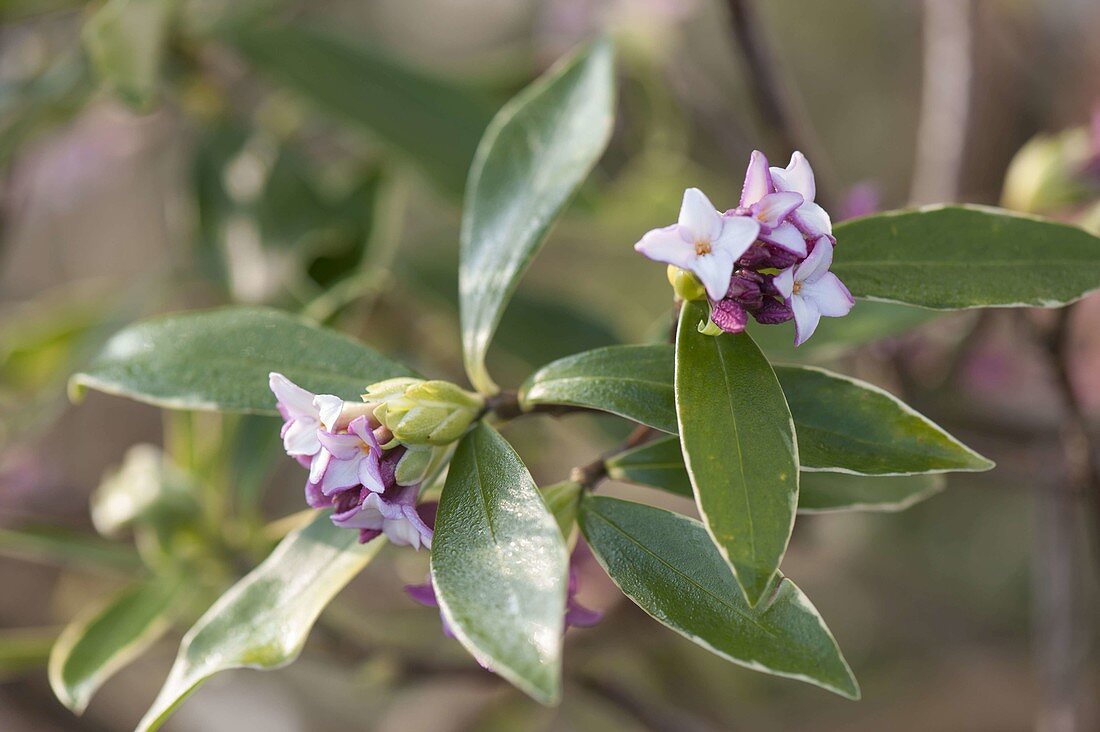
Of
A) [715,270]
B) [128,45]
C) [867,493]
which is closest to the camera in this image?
[715,270]

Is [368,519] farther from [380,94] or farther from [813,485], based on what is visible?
[380,94]

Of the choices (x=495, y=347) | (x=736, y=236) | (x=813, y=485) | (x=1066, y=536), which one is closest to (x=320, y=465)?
(x=736, y=236)

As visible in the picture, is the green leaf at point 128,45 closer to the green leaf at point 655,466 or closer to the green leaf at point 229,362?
the green leaf at point 229,362

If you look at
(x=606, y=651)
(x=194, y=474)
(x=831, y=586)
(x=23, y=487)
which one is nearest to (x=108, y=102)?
(x=23, y=487)

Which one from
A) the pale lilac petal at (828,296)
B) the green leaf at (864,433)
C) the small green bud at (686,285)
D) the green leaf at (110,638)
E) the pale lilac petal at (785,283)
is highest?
the pale lilac petal at (785,283)

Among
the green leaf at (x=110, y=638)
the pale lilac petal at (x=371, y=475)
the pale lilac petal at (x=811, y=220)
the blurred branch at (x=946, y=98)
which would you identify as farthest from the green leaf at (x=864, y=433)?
the blurred branch at (x=946, y=98)

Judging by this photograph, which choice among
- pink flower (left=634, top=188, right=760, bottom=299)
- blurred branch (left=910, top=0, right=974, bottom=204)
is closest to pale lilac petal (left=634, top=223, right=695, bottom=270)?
pink flower (left=634, top=188, right=760, bottom=299)
